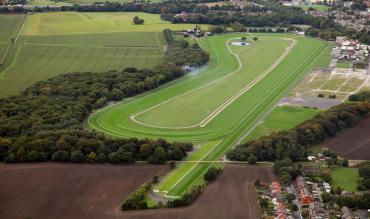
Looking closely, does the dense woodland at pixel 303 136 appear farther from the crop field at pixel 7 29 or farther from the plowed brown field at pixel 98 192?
the crop field at pixel 7 29

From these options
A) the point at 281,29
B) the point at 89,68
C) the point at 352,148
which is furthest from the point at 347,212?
the point at 281,29

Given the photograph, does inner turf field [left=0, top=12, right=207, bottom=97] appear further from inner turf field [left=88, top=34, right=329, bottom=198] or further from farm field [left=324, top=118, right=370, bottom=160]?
farm field [left=324, top=118, right=370, bottom=160]

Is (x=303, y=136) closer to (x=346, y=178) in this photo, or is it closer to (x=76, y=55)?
(x=346, y=178)

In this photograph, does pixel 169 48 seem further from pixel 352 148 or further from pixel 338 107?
pixel 352 148

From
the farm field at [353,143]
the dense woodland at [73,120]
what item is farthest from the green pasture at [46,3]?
the farm field at [353,143]

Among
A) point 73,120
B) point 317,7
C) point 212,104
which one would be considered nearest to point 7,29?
point 73,120

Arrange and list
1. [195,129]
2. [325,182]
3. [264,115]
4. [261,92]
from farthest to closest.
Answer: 1. [261,92]
2. [264,115]
3. [195,129]
4. [325,182]

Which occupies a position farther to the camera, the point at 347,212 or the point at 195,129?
the point at 195,129
